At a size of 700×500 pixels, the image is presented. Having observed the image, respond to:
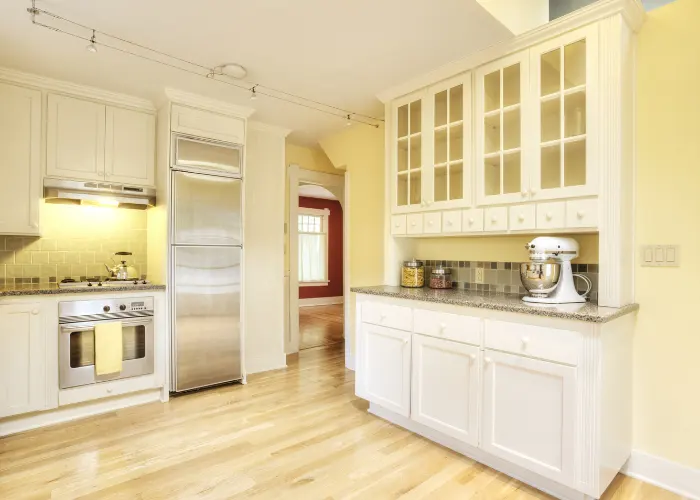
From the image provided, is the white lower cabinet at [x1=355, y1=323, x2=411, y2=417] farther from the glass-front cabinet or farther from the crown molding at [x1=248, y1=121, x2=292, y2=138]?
the crown molding at [x1=248, y1=121, x2=292, y2=138]

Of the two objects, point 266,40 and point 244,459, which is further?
point 266,40

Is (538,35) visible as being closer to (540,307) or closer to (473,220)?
(473,220)

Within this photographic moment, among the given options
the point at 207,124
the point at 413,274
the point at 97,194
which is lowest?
the point at 413,274

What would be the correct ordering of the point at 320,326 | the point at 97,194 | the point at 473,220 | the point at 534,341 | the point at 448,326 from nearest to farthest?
the point at 534,341, the point at 448,326, the point at 473,220, the point at 97,194, the point at 320,326

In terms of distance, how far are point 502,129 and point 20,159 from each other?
3.38 metres

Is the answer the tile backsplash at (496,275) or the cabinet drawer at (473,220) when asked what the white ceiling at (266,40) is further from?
the tile backsplash at (496,275)

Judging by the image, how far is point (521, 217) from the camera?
2396mm

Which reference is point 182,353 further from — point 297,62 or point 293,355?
point 297,62

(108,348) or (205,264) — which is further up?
(205,264)

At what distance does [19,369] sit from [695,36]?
14.6 ft

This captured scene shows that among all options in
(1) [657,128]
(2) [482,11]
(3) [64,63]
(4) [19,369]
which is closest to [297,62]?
(2) [482,11]

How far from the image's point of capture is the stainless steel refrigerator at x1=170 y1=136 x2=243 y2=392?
3.28m

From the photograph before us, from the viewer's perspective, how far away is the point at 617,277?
80.8 inches

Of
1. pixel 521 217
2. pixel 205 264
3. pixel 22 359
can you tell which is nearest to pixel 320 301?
pixel 205 264
